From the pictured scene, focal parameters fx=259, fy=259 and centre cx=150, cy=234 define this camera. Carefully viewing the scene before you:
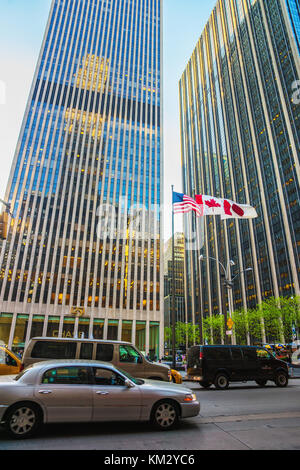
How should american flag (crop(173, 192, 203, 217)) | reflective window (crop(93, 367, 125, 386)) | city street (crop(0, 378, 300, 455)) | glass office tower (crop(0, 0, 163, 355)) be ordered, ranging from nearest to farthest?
city street (crop(0, 378, 300, 455)) < reflective window (crop(93, 367, 125, 386)) < american flag (crop(173, 192, 203, 217)) < glass office tower (crop(0, 0, 163, 355))

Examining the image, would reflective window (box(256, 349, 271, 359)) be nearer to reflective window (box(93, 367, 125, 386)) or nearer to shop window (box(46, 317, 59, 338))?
reflective window (box(93, 367, 125, 386))

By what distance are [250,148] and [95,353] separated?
9229cm

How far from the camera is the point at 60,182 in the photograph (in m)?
62.6

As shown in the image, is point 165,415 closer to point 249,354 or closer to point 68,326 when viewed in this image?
point 249,354

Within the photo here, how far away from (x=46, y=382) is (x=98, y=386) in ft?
3.51

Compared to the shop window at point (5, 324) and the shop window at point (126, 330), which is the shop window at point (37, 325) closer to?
the shop window at point (5, 324)

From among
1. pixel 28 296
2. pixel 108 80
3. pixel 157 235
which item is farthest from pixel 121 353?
pixel 108 80

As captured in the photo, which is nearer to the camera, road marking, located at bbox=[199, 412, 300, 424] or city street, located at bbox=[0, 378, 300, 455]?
city street, located at bbox=[0, 378, 300, 455]

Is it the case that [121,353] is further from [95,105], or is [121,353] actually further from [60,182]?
[95,105]

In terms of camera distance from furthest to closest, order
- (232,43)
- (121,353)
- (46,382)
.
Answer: (232,43) < (121,353) < (46,382)

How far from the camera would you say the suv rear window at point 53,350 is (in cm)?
913

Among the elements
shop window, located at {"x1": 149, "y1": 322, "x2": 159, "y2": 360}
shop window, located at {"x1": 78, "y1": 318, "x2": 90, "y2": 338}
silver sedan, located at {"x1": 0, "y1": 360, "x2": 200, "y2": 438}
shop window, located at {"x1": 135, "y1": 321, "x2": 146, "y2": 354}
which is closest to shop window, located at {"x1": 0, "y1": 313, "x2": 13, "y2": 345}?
shop window, located at {"x1": 78, "y1": 318, "x2": 90, "y2": 338}

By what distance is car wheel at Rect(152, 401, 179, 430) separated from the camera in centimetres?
564

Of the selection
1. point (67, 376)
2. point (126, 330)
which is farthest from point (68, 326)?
point (67, 376)
